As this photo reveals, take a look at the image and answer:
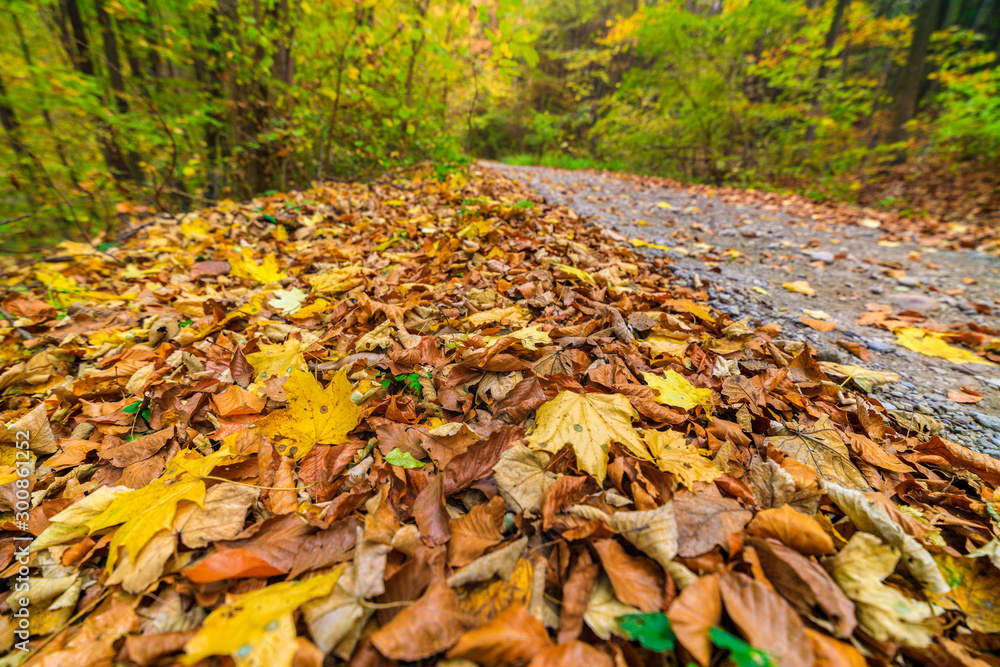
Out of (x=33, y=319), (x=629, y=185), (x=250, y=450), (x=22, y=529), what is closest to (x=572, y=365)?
(x=250, y=450)

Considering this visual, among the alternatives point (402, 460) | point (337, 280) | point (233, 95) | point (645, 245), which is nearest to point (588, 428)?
point (402, 460)

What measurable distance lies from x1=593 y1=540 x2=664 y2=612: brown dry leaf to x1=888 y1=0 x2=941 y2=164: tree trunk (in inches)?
444

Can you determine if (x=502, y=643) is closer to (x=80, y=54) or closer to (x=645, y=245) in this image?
(x=645, y=245)

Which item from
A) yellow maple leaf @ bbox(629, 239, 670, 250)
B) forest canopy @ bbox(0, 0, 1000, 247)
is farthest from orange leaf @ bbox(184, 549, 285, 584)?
yellow maple leaf @ bbox(629, 239, 670, 250)

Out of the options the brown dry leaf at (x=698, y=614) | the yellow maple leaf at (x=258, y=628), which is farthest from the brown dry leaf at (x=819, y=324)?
the yellow maple leaf at (x=258, y=628)

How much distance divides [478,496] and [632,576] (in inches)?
16.8

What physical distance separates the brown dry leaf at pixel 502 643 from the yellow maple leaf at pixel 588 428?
38 cm

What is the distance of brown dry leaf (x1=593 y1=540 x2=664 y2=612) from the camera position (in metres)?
0.75

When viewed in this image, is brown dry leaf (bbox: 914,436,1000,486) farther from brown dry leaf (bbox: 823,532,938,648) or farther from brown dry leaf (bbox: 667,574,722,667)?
brown dry leaf (bbox: 667,574,722,667)

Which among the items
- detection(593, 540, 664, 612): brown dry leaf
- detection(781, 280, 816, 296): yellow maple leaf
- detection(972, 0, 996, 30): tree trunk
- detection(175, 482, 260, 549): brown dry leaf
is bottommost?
detection(175, 482, 260, 549): brown dry leaf

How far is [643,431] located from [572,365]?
36 cm

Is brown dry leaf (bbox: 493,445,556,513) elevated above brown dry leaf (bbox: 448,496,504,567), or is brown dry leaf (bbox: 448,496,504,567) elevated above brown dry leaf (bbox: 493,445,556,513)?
brown dry leaf (bbox: 493,445,556,513)

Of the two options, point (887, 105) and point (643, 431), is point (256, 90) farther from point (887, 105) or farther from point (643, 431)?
point (887, 105)

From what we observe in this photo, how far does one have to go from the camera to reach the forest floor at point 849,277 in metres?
1.71
